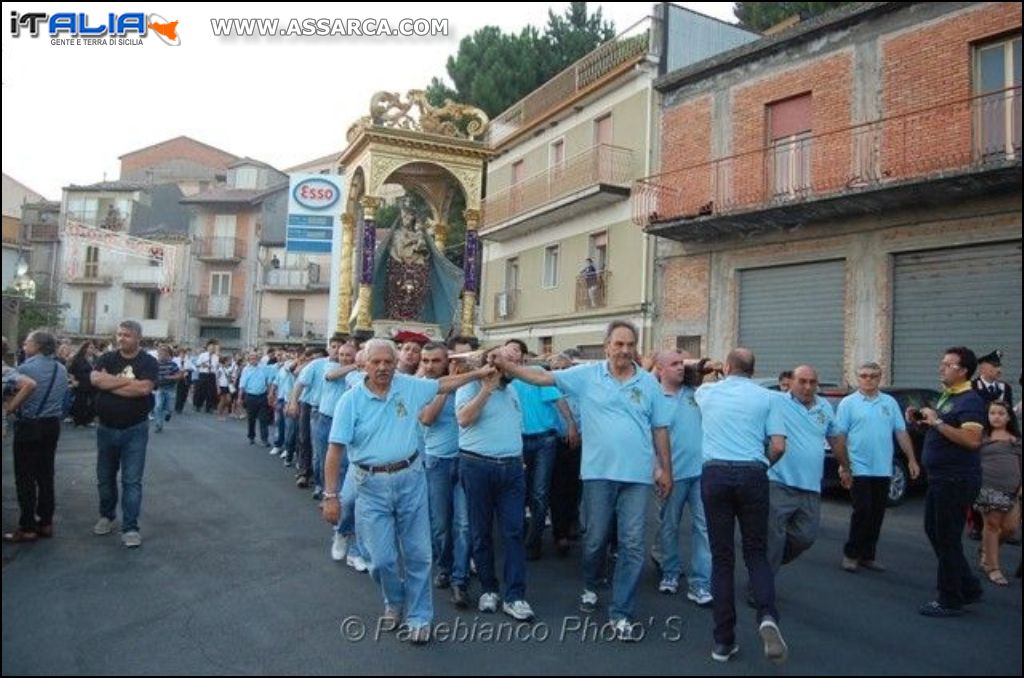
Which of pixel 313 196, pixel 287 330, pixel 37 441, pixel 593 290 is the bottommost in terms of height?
pixel 37 441

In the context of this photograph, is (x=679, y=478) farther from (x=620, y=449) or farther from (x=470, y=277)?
(x=470, y=277)

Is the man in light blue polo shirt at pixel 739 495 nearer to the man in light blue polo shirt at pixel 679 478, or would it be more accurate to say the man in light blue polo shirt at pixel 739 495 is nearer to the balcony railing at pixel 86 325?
the man in light blue polo shirt at pixel 679 478

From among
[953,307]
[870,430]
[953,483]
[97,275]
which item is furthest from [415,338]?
[97,275]

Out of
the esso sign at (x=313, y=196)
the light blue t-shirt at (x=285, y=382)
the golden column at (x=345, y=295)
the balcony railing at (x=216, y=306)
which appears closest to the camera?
the light blue t-shirt at (x=285, y=382)

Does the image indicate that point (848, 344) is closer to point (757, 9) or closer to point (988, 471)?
point (988, 471)

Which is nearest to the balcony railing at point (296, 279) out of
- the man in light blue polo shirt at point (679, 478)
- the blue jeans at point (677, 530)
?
the man in light blue polo shirt at point (679, 478)

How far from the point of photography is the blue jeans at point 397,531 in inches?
187

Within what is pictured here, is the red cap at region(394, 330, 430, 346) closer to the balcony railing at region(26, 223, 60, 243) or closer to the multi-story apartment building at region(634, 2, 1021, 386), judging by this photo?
the multi-story apartment building at region(634, 2, 1021, 386)

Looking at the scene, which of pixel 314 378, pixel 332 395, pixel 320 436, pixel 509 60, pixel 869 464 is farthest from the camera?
pixel 509 60

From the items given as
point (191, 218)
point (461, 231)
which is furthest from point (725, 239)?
point (191, 218)

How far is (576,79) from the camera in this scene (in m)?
23.9

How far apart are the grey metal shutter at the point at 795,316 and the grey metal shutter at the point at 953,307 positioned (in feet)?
3.92

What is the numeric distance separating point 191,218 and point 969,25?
42057 mm

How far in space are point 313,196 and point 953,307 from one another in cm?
1237
